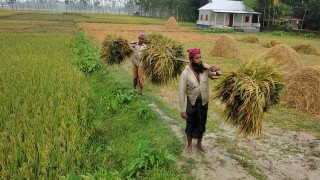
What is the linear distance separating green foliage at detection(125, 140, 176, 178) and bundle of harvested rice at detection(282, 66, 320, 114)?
4645mm

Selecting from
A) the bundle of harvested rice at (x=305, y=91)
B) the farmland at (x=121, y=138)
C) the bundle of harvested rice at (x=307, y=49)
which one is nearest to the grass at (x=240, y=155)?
the farmland at (x=121, y=138)

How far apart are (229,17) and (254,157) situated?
3499cm

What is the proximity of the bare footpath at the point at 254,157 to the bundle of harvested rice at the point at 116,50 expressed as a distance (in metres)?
2.80

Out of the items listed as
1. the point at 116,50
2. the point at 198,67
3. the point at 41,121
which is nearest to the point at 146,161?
the point at 198,67

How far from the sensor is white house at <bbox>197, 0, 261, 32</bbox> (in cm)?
3542

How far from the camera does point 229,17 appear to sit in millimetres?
37250

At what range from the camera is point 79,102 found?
20.4 feet

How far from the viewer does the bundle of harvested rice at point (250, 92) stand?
3849 millimetres

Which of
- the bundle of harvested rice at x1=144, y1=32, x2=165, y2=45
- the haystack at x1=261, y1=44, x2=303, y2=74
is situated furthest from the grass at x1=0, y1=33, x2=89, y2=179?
the haystack at x1=261, y1=44, x2=303, y2=74

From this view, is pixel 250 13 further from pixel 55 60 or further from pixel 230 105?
pixel 230 105

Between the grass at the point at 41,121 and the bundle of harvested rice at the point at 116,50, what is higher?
the bundle of harvested rice at the point at 116,50

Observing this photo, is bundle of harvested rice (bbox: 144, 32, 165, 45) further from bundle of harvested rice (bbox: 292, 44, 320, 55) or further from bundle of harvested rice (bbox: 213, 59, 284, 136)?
bundle of harvested rice (bbox: 292, 44, 320, 55)

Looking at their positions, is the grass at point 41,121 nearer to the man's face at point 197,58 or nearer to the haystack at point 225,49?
the man's face at point 197,58

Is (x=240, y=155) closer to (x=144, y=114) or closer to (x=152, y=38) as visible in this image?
(x=144, y=114)
